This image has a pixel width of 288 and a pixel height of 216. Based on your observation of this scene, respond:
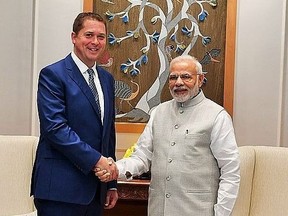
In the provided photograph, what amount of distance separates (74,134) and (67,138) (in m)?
0.05

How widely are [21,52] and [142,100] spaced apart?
961 millimetres

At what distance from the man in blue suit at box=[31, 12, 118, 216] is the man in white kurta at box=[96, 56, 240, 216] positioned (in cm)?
26

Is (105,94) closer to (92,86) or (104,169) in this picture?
(92,86)

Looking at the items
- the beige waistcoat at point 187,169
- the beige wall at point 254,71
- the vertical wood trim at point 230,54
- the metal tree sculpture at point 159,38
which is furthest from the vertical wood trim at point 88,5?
the beige waistcoat at point 187,169

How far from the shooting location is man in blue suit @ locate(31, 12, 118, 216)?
2.11m

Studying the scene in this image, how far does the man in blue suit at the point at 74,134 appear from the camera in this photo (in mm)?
2111

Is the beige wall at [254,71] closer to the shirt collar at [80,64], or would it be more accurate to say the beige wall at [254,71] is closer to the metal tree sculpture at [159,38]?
the metal tree sculpture at [159,38]

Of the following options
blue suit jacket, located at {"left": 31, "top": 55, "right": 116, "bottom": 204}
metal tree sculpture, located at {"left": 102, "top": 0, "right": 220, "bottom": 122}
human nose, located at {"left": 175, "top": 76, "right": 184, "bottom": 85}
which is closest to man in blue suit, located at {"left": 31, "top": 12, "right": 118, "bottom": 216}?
blue suit jacket, located at {"left": 31, "top": 55, "right": 116, "bottom": 204}

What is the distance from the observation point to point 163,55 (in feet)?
11.2

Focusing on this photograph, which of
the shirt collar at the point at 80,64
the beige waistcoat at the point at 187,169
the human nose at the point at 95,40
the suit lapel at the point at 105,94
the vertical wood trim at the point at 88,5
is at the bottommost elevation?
the beige waistcoat at the point at 187,169

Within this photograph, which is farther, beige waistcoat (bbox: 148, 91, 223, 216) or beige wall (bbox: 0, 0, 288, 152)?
beige wall (bbox: 0, 0, 288, 152)

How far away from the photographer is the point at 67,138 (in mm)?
2084

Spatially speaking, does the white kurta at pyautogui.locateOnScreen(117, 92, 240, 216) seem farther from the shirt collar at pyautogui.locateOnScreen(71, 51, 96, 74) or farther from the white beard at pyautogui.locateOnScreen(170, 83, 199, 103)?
the shirt collar at pyautogui.locateOnScreen(71, 51, 96, 74)

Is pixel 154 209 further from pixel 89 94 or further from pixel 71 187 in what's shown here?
pixel 89 94
